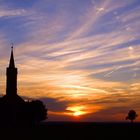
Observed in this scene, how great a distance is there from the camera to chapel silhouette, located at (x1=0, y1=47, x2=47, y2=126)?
10512cm

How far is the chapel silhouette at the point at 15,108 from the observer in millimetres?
105125

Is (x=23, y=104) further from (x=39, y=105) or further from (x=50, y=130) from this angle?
(x=50, y=130)

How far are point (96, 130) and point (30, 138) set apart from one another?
1603 cm

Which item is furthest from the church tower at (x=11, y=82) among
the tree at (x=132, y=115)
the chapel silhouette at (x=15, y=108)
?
the tree at (x=132, y=115)

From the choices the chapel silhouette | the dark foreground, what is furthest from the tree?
the dark foreground

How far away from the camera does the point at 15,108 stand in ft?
360

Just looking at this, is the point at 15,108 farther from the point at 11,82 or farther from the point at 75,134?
the point at 75,134

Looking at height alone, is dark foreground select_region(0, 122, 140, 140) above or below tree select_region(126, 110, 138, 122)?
below

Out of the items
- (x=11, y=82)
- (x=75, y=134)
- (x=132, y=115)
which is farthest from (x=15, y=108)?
(x=75, y=134)

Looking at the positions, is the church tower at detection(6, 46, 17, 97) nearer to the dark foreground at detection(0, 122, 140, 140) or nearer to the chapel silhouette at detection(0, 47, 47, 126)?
the chapel silhouette at detection(0, 47, 47, 126)

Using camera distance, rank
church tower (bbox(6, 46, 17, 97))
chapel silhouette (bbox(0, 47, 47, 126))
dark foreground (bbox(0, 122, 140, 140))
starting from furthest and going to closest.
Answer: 1. church tower (bbox(6, 46, 17, 97))
2. chapel silhouette (bbox(0, 47, 47, 126))
3. dark foreground (bbox(0, 122, 140, 140))

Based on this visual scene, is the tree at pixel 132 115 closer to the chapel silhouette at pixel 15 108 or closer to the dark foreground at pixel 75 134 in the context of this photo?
the chapel silhouette at pixel 15 108

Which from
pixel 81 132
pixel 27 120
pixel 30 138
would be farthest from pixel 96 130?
pixel 27 120

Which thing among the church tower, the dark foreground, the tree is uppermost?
the church tower
